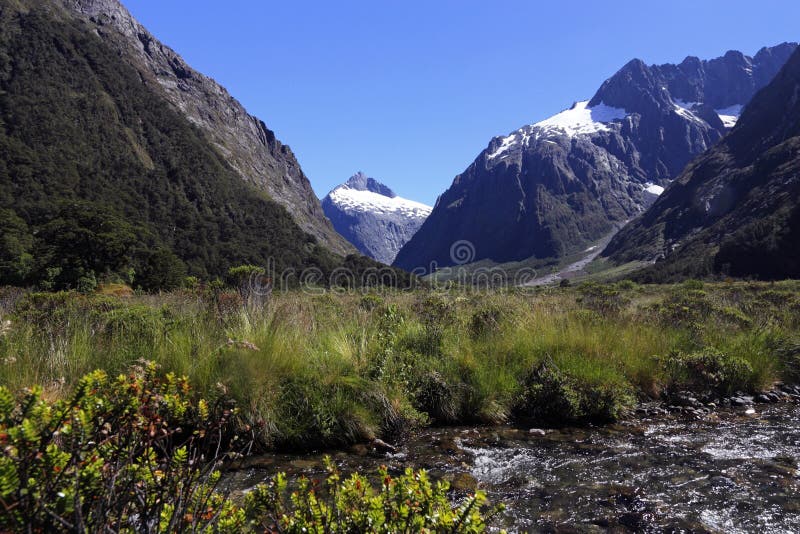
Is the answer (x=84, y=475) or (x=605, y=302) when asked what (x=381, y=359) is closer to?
(x=84, y=475)

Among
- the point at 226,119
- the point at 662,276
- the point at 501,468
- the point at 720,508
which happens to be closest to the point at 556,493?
the point at 501,468

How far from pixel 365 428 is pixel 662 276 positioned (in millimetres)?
128559

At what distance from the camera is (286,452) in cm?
501

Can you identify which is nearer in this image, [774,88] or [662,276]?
[662,276]

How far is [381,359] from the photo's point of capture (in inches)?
244

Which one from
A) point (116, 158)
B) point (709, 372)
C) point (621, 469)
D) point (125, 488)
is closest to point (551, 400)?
point (621, 469)

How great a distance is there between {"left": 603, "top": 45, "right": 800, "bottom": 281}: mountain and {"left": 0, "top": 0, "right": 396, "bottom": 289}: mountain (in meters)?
90.7

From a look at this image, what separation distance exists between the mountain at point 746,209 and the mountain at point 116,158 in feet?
298

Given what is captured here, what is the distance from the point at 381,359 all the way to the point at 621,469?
3227 mm

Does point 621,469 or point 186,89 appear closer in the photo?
point 621,469

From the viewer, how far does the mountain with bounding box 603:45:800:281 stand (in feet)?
306

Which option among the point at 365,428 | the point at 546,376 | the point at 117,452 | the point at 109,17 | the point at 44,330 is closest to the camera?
the point at 117,452

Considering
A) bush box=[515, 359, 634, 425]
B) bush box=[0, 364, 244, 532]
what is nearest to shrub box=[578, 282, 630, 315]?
bush box=[515, 359, 634, 425]

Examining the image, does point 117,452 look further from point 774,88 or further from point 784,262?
point 774,88
